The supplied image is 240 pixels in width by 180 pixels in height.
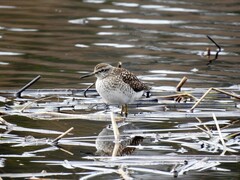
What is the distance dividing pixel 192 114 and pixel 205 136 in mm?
1447

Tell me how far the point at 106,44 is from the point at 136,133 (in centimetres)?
859

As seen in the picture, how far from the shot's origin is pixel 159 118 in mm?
12961

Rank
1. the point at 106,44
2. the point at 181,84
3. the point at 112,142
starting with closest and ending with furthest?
the point at 112,142 < the point at 181,84 < the point at 106,44

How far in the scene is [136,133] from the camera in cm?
1197

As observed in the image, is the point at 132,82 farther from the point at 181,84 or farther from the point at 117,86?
the point at 181,84

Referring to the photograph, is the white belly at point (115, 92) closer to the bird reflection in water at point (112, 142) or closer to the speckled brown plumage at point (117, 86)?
the speckled brown plumage at point (117, 86)

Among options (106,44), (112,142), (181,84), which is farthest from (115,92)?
(106,44)

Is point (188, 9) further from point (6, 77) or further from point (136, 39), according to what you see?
point (6, 77)

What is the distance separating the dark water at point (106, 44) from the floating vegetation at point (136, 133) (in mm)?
174

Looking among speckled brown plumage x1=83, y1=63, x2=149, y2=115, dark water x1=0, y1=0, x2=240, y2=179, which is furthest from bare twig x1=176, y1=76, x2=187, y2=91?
speckled brown plumage x1=83, y1=63, x2=149, y2=115

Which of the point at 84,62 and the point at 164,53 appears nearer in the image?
the point at 84,62

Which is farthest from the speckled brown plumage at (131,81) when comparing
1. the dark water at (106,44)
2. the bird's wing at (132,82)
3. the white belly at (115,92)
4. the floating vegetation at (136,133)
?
the dark water at (106,44)

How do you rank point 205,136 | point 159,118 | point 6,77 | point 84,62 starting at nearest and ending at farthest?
1. point 205,136
2. point 159,118
3. point 6,77
4. point 84,62

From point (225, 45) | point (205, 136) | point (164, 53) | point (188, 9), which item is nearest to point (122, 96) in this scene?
point (205, 136)
